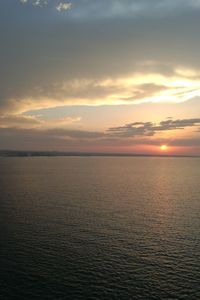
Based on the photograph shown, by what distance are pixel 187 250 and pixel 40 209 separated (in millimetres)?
51988

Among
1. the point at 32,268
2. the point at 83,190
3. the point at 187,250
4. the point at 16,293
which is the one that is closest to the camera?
the point at 16,293

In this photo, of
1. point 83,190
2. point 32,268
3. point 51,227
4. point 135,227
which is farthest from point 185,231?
point 83,190

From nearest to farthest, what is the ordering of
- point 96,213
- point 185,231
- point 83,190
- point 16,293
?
point 16,293
point 185,231
point 96,213
point 83,190

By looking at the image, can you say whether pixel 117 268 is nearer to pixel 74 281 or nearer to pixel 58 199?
pixel 74 281

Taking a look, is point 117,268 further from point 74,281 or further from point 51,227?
point 51,227

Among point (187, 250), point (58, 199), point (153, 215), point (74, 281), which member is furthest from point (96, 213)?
point (74, 281)

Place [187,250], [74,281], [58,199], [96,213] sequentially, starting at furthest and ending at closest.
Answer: [58,199]
[96,213]
[187,250]
[74,281]

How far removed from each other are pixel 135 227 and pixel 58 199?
44.8 metres

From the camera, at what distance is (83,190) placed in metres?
146

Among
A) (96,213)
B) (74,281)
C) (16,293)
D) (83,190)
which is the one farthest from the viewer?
(83,190)

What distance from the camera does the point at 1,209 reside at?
99625mm

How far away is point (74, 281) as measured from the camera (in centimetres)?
5100

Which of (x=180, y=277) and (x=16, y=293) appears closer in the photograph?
(x=16, y=293)

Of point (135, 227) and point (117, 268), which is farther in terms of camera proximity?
point (135, 227)
